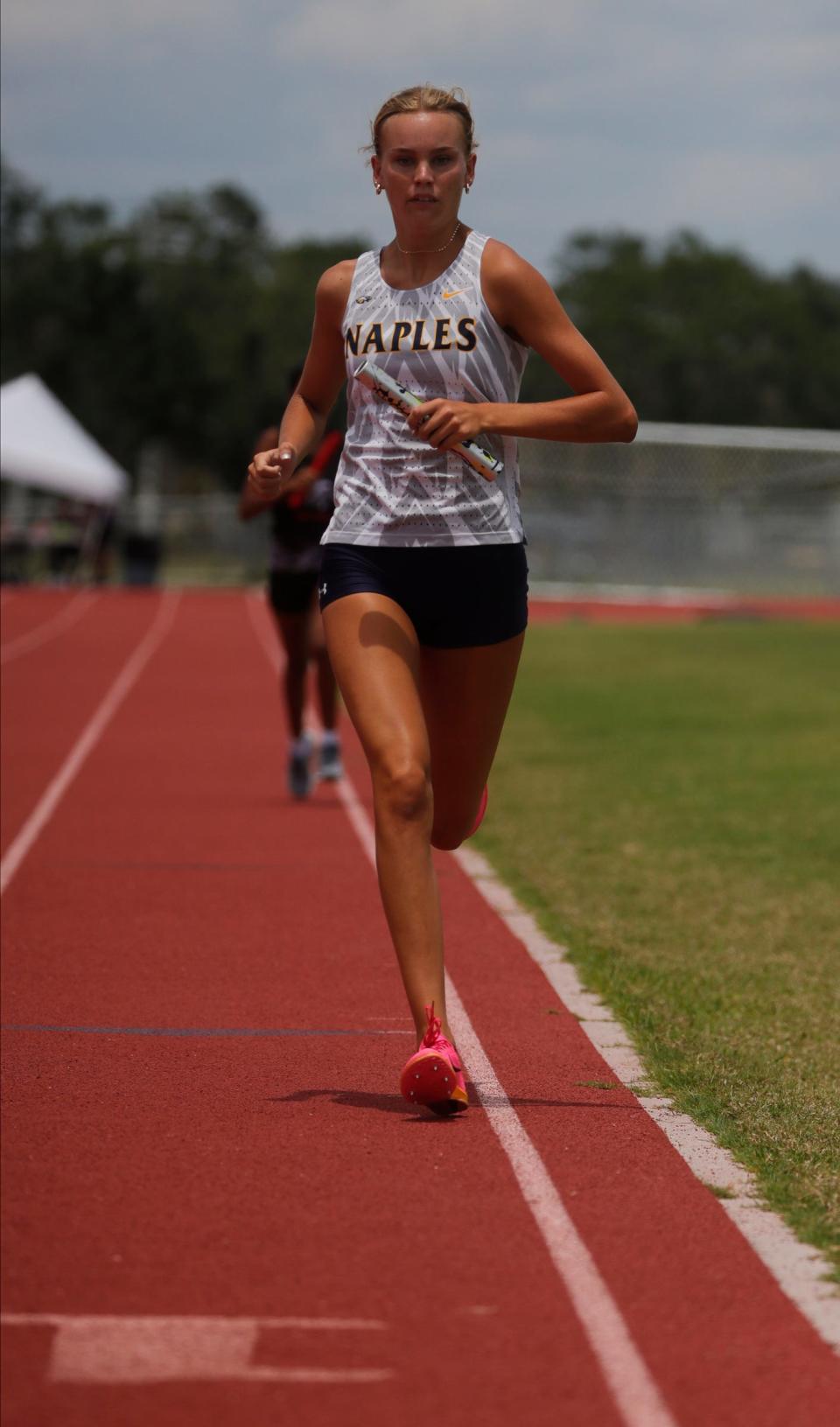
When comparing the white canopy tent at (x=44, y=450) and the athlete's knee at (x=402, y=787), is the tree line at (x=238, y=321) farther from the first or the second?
the athlete's knee at (x=402, y=787)

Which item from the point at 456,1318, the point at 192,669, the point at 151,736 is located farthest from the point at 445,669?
the point at 192,669

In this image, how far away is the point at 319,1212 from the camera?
3.84 m

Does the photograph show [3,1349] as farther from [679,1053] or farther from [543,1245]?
[679,1053]

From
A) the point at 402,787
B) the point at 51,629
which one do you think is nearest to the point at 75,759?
the point at 402,787

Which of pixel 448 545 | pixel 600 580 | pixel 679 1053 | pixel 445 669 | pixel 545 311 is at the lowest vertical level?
pixel 600 580

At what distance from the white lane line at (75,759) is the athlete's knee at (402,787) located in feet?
12.8

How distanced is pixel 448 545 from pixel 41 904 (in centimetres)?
376

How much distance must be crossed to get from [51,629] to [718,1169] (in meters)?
25.3

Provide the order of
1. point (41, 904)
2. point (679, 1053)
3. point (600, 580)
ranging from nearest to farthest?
point (679, 1053), point (41, 904), point (600, 580)

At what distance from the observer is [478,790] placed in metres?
4.98

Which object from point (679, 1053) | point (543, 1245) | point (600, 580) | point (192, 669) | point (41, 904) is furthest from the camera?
point (600, 580)

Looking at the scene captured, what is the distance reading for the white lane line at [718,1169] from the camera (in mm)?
Answer: 3531

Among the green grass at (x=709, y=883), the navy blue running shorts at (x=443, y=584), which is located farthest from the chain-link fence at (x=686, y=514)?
the navy blue running shorts at (x=443, y=584)

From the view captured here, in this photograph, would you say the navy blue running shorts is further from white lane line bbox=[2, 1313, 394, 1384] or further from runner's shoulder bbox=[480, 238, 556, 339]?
white lane line bbox=[2, 1313, 394, 1384]
